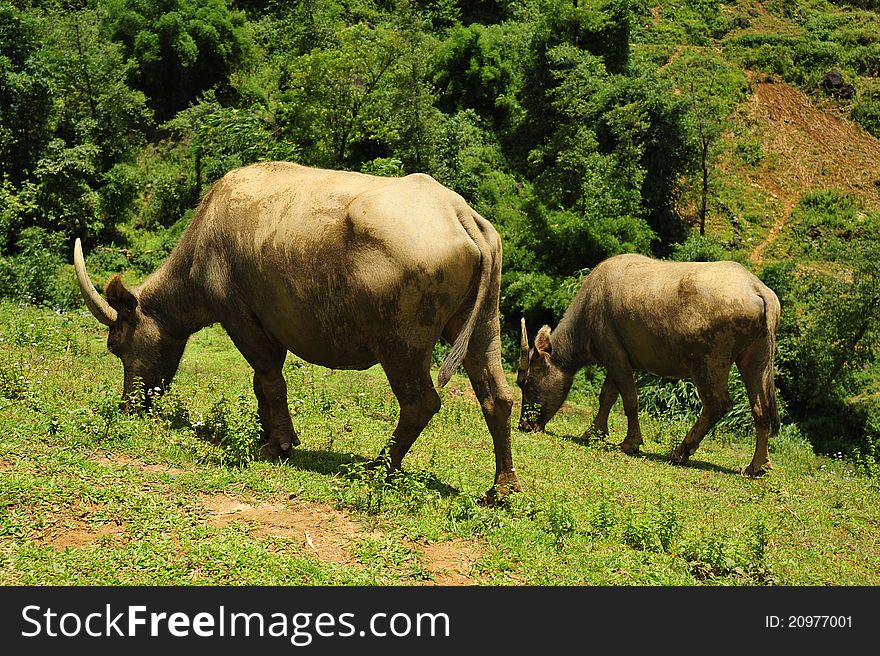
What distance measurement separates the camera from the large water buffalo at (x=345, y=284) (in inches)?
246

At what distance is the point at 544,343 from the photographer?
12578mm

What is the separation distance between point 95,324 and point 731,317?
37.2 feet

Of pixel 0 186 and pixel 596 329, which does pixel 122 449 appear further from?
pixel 0 186

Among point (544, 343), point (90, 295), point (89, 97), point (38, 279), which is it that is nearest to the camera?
point (90, 295)

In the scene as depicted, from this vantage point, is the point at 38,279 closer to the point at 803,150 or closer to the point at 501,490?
the point at 501,490

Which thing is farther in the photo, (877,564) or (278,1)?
(278,1)

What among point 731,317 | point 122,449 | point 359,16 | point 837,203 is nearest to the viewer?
point 122,449

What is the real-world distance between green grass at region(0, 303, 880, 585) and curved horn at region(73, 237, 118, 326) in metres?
0.96

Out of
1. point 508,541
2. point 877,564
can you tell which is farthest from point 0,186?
point 877,564

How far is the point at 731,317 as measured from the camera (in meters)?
10.5

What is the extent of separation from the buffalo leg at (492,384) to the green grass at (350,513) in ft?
1.56

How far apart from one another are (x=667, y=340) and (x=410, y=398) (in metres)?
5.69

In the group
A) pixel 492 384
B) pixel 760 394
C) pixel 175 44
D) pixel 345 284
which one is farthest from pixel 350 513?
pixel 175 44

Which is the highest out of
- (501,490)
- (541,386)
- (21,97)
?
(21,97)
